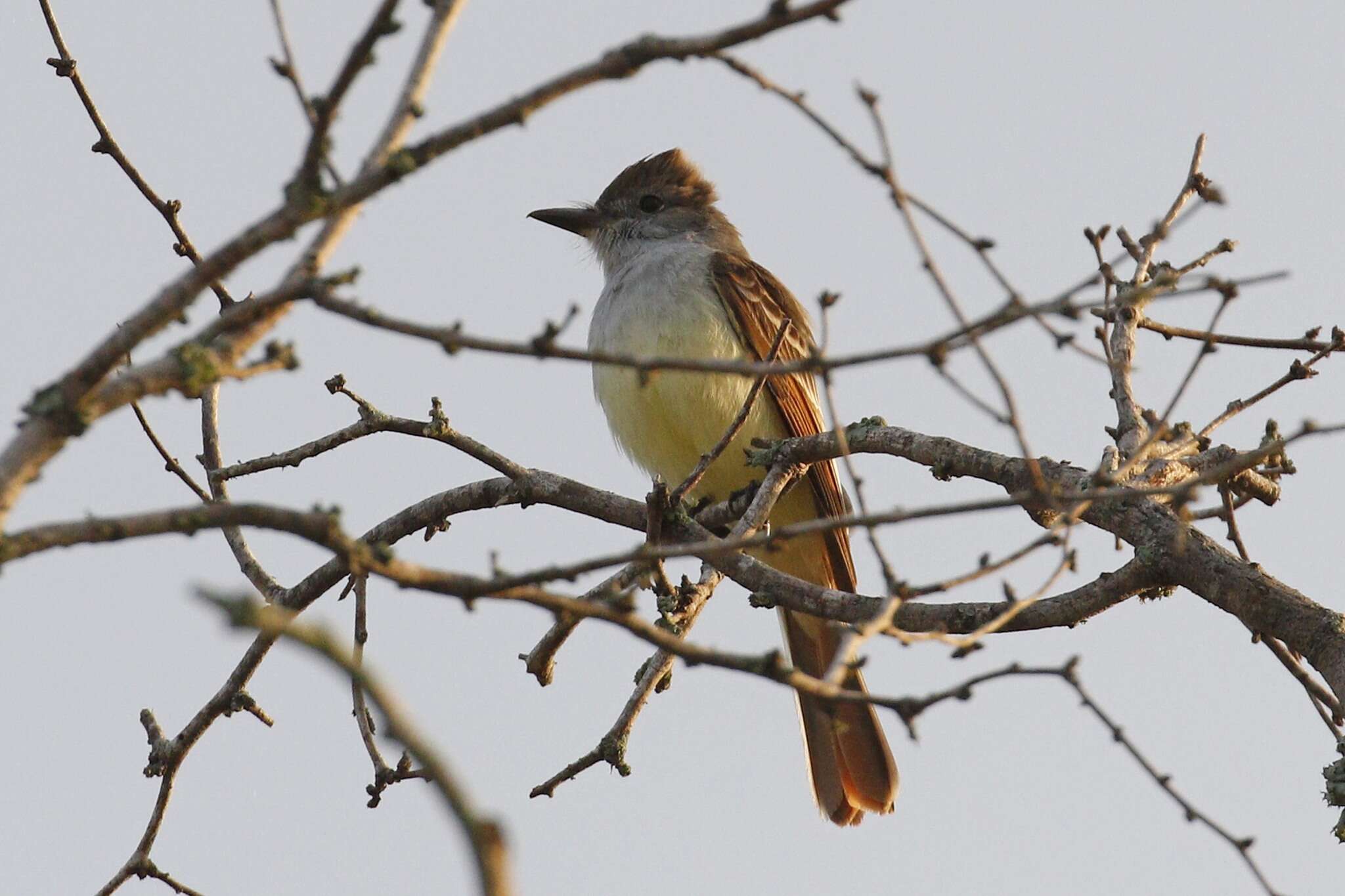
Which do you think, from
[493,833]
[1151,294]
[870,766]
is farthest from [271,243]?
[870,766]

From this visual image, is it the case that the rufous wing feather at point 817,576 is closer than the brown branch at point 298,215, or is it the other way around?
the brown branch at point 298,215

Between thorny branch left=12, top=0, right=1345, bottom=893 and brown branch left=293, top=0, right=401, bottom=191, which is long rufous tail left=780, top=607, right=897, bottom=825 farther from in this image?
brown branch left=293, top=0, right=401, bottom=191

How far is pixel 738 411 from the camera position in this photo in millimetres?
7461

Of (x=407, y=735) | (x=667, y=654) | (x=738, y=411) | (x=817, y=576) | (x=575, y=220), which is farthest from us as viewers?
(x=575, y=220)

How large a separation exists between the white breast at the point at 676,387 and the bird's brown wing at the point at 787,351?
0.23ft

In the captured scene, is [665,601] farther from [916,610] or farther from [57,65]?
[57,65]

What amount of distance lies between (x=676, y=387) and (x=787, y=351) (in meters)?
0.79

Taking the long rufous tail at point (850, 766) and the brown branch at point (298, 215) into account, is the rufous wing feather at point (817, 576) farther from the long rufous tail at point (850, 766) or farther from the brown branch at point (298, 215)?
the brown branch at point (298, 215)

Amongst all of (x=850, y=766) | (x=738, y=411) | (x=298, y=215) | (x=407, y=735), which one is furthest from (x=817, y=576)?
(x=407, y=735)

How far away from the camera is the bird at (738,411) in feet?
25.1

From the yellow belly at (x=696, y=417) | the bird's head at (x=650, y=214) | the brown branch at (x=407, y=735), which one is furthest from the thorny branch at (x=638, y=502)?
the bird's head at (x=650, y=214)

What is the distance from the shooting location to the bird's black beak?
31.4ft

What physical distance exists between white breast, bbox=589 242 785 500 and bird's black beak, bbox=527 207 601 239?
49.6 inches

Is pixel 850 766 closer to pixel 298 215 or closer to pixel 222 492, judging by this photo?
pixel 222 492
